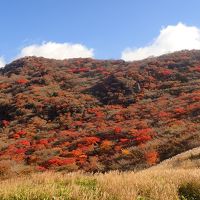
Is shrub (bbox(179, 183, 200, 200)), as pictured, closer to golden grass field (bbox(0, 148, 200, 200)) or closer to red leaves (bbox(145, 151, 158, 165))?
golden grass field (bbox(0, 148, 200, 200))

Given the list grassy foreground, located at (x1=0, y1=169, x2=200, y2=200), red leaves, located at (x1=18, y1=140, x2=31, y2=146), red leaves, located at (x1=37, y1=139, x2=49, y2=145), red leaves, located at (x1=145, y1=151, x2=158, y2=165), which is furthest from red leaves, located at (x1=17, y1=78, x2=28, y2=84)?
grassy foreground, located at (x1=0, y1=169, x2=200, y2=200)

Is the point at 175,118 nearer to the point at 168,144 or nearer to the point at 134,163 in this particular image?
the point at 168,144

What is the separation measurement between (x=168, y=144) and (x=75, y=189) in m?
25.0

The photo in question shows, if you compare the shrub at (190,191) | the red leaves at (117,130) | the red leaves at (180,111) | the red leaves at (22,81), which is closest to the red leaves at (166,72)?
the red leaves at (180,111)

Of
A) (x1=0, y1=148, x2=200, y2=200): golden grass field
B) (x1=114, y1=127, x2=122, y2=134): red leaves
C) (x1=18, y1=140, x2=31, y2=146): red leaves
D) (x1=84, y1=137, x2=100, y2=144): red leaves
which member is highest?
(x1=0, y1=148, x2=200, y2=200): golden grass field

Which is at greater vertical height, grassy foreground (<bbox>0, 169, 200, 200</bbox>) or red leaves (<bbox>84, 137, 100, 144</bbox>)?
grassy foreground (<bbox>0, 169, 200, 200</bbox>)

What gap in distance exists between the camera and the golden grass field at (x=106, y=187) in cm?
706

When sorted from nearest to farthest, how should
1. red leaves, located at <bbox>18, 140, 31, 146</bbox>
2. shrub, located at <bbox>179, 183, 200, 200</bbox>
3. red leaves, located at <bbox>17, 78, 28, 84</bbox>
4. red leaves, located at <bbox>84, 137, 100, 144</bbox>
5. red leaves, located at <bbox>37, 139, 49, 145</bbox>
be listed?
1. shrub, located at <bbox>179, 183, 200, 200</bbox>
2. red leaves, located at <bbox>84, 137, 100, 144</bbox>
3. red leaves, located at <bbox>37, 139, 49, 145</bbox>
4. red leaves, located at <bbox>18, 140, 31, 146</bbox>
5. red leaves, located at <bbox>17, 78, 28, 84</bbox>

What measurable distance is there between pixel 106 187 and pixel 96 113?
4409 centimetres

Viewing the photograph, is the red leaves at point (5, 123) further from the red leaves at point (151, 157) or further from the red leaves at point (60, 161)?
the red leaves at point (151, 157)

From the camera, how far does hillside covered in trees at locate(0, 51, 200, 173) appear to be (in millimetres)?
32219

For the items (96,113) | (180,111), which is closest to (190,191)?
(180,111)

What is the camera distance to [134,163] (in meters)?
29.3

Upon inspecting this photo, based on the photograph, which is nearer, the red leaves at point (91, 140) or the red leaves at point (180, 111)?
the red leaves at point (91, 140)
